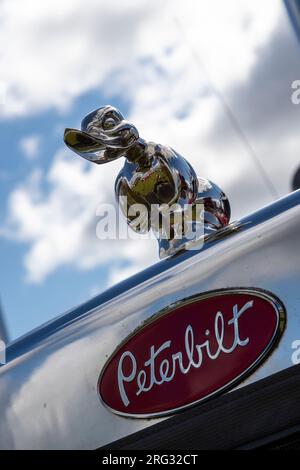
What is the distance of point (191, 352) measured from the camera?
124 centimetres

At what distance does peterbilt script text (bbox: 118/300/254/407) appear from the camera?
1212 mm

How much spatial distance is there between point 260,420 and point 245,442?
41mm

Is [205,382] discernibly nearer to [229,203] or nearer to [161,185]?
[161,185]

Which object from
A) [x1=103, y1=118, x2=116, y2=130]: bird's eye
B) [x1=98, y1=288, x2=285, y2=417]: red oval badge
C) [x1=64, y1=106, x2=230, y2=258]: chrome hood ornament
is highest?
[x1=103, y1=118, x2=116, y2=130]: bird's eye

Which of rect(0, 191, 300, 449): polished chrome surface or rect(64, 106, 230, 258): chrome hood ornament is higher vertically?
rect(64, 106, 230, 258): chrome hood ornament

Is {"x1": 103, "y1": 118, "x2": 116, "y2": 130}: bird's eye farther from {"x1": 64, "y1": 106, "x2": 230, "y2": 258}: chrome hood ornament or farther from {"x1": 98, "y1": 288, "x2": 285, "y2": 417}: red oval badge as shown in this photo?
{"x1": 98, "y1": 288, "x2": 285, "y2": 417}: red oval badge

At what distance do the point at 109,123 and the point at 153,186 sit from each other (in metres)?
0.15

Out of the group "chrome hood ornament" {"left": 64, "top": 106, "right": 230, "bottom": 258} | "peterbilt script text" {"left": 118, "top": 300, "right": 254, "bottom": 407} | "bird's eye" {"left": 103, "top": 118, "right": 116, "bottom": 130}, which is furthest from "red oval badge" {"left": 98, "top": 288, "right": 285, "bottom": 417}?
"bird's eye" {"left": 103, "top": 118, "right": 116, "bottom": 130}

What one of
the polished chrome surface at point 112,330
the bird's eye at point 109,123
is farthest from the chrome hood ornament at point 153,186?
the polished chrome surface at point 112,330

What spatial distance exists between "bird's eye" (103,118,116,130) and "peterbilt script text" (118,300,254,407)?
0.38 meters

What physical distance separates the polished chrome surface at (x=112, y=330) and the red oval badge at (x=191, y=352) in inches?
0.6

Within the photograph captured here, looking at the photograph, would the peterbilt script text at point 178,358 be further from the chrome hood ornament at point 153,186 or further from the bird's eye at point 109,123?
the bird's eye at point 109,123

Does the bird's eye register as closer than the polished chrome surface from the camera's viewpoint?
No

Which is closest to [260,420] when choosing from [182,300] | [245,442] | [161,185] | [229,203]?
[245,442]
